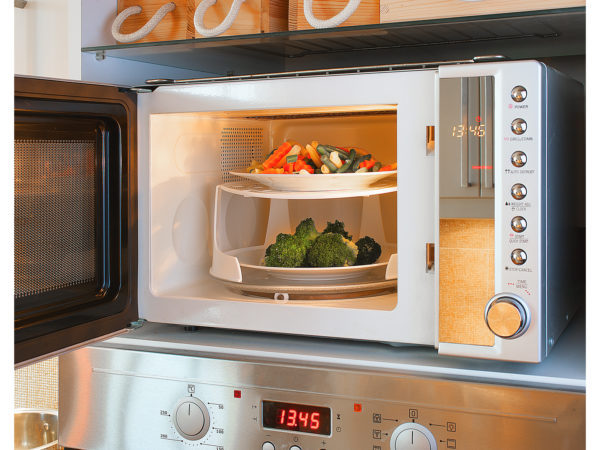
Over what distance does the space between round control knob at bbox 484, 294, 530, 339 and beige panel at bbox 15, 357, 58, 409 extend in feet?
2.38

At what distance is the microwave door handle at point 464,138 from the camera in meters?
0.80

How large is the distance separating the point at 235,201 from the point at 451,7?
500 millimetres

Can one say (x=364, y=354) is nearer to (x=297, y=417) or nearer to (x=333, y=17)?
(x=297, y=417)

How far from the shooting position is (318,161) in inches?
43.7

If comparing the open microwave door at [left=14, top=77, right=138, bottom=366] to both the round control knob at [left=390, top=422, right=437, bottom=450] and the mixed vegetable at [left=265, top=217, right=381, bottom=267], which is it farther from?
the round control knob at [left=390, top=422, right=437, bottom=450]

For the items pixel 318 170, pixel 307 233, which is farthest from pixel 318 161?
pixel 307 233

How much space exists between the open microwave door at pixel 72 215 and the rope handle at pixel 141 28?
19 cm

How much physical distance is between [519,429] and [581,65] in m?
0.78

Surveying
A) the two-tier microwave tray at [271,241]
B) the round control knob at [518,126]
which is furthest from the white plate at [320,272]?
the round control knob at [518,126]

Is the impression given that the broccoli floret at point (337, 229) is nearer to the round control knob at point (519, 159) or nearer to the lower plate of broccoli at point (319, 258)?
the lower plate of broccoli at point (319, 258)

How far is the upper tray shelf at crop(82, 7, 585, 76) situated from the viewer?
97cm

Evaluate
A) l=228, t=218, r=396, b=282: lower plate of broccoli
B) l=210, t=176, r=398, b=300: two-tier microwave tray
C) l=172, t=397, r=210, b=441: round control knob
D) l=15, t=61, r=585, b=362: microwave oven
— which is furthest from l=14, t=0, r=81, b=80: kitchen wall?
l=172, t=397, r=210, b=441: round control knob
